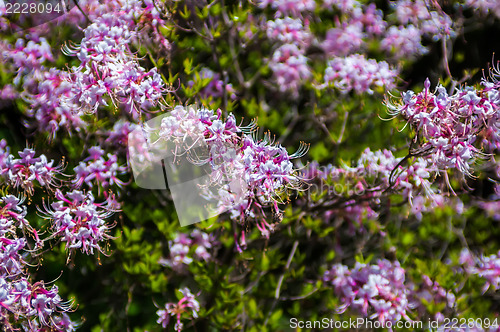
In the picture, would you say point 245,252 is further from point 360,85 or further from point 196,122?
Result: point 360,85

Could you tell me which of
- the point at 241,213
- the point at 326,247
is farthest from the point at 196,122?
the point at 326,247

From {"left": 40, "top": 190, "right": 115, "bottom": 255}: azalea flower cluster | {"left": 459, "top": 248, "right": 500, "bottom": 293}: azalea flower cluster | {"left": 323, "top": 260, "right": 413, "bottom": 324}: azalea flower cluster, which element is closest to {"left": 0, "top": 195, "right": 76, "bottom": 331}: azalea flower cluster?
{"left": 40, "top": 190, "right": 115, "bottom": 255}: azalea flower cluster

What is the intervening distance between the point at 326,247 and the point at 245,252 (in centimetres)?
72

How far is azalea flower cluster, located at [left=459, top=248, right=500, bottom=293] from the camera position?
8.29ft

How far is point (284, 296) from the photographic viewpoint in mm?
2467

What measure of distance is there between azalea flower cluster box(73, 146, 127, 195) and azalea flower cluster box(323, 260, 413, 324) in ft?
3.87

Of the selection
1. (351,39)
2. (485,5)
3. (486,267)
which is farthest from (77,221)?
(485,5)

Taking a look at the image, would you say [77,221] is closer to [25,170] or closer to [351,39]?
[25,170]

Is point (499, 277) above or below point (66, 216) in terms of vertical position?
below

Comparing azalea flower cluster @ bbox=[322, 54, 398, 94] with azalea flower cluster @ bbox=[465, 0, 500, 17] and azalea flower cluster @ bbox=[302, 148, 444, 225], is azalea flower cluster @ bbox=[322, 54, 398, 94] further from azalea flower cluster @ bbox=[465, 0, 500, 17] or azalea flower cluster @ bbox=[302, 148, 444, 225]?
azalea flower cluster @ bbox=[465, 0, 500, 17]

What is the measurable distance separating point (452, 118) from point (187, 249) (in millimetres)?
1316

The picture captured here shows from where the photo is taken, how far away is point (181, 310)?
2.21 meters

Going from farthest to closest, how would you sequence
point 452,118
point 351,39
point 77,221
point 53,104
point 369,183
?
point 351,39, point 369,183, point 53,104, point 77,221, point 452,118

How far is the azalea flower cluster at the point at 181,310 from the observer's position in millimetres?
2203
